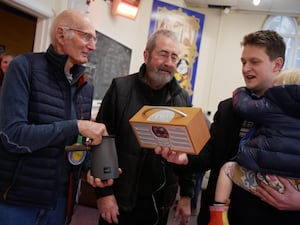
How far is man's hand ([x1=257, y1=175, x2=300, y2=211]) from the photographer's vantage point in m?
1.17

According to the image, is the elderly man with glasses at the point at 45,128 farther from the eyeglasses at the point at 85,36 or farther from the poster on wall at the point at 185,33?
the poster on wall at the point at 185,33

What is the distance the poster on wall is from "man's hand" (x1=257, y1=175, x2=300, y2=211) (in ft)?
14.9

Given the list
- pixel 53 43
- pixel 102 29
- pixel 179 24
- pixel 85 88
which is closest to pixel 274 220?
pixel 85 88

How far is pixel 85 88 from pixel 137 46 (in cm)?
354

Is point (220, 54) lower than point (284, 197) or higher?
higher

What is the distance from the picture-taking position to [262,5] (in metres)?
5.82

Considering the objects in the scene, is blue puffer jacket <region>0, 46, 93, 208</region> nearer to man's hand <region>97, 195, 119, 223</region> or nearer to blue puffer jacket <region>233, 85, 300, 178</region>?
man's hand <region>97, 195, 119, 223</region>

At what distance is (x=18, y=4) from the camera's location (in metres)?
2.62

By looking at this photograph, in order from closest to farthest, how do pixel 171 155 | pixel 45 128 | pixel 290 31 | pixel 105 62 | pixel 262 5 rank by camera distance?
pixel 45 128, pixel 171 155, pixel 105 62, pixel 262 5, pixel 290 31

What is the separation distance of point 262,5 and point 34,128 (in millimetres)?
5628

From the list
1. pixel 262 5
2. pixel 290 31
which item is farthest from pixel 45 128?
pixel 290 31

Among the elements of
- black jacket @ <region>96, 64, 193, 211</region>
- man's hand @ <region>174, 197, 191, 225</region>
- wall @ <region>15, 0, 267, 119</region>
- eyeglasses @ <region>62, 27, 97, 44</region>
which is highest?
wall @ <region>15, 0, 267, 119</region>

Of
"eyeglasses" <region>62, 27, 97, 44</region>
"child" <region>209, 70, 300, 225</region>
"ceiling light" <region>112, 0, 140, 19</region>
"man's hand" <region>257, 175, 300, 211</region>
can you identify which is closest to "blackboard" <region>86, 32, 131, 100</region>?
"ceiling light" <region>112, 0, 140, 19</region>

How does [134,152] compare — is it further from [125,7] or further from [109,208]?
[125,7]
